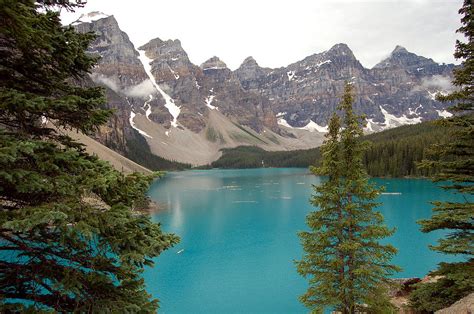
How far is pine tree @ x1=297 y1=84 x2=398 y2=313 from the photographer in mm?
15805

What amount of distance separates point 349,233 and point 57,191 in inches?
548

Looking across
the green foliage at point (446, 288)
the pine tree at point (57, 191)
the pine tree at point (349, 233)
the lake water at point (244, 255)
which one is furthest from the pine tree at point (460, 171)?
the pine tree at point (57, 191)

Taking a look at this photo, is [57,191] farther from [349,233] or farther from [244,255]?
[244,255]

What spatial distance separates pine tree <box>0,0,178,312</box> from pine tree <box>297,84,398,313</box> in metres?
10.9

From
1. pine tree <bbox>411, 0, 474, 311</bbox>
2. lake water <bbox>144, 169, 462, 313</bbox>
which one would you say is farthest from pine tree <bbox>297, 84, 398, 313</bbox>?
lake water <bbox>144, 169, 462, 313</bbox>

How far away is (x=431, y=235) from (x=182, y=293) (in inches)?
1483

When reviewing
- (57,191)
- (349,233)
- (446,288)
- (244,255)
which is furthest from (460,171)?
(244,255)

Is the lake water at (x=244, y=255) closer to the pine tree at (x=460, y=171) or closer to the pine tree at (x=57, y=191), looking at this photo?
the pine tree at (x=460, y=171)

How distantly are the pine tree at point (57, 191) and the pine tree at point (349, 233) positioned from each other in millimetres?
10949

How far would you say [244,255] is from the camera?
1743 inches

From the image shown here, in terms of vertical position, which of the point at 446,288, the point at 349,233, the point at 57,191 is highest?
the point at 57,191

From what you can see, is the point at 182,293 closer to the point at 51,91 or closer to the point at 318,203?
the point at 318,203

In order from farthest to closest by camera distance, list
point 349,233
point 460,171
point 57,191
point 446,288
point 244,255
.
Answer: point 244,255, point 349,233, point 446,288, point 460,171, point 57,191

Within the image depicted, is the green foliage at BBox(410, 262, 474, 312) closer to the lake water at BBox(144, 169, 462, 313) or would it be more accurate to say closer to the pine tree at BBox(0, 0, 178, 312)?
the lake water at BBox(144, 169, 462, 313)
